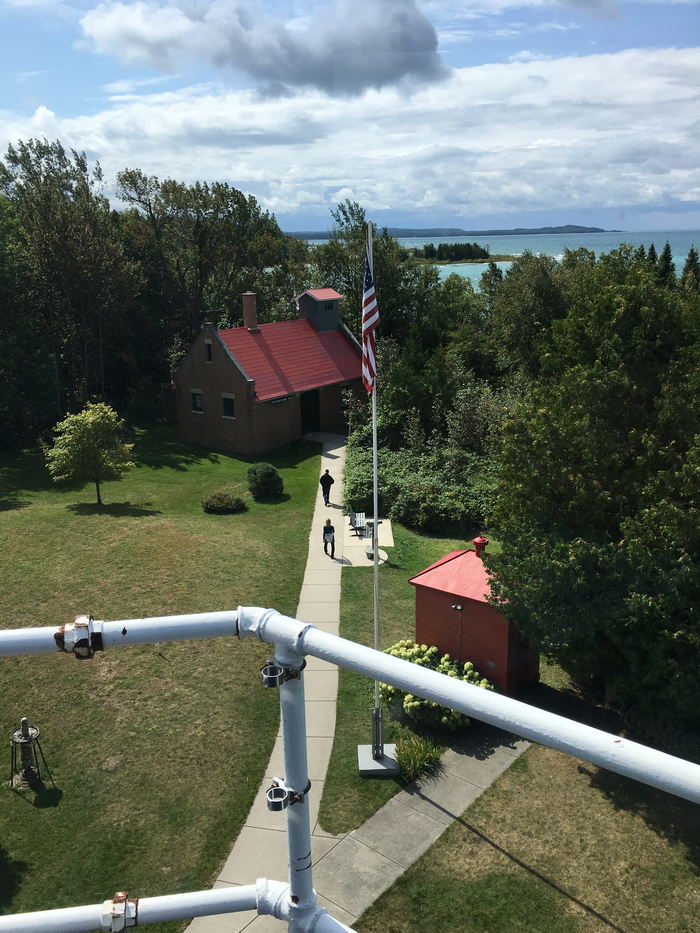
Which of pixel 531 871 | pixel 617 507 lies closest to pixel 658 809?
pixel 531 871

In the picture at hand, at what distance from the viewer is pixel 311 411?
4081 centimetres

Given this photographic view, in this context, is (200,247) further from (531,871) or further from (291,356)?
(531,871)

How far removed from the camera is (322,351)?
42719 mm

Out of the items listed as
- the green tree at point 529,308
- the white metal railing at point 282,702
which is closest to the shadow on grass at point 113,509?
the green tree at point 529,308

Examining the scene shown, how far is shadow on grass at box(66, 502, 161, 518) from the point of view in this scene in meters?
27.0

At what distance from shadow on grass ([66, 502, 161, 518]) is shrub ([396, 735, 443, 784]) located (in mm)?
16683

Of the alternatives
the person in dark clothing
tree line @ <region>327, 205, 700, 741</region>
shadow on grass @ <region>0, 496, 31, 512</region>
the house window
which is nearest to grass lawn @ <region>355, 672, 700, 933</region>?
tree line @ <region>327, 205, 700, 741</region>

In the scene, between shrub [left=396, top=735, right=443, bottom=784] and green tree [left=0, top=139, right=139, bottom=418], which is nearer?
shrub [left=396, top=735, right=443, bottom=784]

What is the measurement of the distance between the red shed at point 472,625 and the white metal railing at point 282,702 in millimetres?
12088

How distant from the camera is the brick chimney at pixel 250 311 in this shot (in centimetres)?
3966

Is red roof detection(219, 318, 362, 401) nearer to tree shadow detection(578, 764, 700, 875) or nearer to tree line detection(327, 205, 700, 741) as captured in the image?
tree line detection(327, 205, 700, 741)

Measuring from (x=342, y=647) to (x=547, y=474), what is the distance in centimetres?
1226

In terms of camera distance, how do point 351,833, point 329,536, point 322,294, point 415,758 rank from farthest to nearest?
point 322,294 → point 329,536 → point 415,758 → point 351,833

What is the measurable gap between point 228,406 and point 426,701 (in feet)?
88.5
